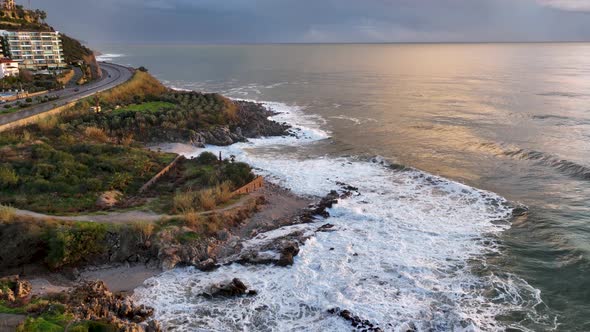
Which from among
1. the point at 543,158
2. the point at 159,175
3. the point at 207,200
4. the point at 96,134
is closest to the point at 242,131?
the point at 96,134

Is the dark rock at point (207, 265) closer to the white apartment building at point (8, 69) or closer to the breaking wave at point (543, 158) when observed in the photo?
the breaking wave at point (543, 158)

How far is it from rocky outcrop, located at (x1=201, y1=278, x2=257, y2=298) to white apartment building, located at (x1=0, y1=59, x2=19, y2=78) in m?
64.0

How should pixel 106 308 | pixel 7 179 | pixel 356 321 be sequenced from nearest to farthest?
pixel 106 308
pixel 356 321
pixel 7 179

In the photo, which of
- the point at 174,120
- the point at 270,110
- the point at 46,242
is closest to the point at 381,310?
the point at 46,242

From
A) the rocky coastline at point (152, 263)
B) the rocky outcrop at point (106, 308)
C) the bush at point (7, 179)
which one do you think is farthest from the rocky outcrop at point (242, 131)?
the rocky outcrop at point (106, 308)

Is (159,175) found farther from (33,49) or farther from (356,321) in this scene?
(33,49)

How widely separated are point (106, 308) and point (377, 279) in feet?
40.5

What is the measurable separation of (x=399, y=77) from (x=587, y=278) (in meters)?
108

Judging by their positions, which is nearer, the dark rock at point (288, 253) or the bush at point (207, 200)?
the dark rock at point (288, 253)

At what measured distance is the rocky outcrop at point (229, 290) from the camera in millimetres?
19734

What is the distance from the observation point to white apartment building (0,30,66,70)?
83.4 meters

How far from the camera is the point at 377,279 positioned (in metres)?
21.2

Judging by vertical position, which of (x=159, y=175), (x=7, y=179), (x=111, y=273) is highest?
(x=7, y=179)

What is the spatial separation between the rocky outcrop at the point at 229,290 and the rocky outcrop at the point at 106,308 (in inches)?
105
